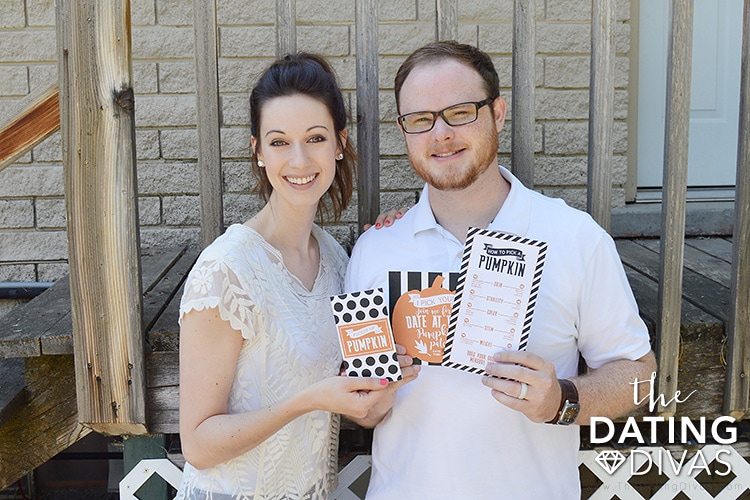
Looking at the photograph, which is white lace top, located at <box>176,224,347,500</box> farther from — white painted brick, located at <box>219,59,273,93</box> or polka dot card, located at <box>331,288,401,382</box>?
white painted brick, located at <box>219,59,273,93</box>

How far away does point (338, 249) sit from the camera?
2584mm

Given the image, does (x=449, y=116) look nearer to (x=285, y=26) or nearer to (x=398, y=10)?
(x=285, y=26)

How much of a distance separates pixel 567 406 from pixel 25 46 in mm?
3701

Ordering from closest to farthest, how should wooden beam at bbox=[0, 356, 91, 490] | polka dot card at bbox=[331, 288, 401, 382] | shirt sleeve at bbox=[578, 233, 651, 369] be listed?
polka dot card at bbox=[331, 288, 401, 382]
shirt sleeve at bbox=[578, 233, 651, 369]
wooden beam at bbox=[0, 356, 91, 490]

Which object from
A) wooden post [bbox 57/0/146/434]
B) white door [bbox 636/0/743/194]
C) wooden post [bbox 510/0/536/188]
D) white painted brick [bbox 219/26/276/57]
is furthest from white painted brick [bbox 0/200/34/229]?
white door [bbox 636/0/743/194]

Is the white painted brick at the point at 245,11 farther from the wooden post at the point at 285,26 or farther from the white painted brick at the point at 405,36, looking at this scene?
the wooden post at the point at 285,26

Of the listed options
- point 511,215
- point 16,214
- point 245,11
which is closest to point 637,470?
point 511,215

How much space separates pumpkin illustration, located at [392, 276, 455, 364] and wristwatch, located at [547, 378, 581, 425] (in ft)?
1.19

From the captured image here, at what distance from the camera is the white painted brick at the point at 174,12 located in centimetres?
421

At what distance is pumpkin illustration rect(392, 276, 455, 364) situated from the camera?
1.95 meters

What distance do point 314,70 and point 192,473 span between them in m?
1.22

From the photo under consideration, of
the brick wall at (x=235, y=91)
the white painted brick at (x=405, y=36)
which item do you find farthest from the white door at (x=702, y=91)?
the white painted brick at (x=405, y=36)

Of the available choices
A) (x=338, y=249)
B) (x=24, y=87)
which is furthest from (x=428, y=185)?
(x=24, y=87)

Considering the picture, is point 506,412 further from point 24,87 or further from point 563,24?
point 24,87
